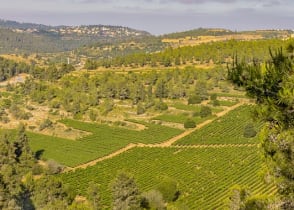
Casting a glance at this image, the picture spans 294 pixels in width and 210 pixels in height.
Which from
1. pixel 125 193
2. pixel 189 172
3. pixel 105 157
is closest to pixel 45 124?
pixel 105 157

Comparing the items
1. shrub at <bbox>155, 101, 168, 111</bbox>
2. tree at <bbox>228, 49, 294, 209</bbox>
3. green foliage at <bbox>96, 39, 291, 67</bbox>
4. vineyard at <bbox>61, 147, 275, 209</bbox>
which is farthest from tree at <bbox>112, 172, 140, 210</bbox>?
green foliage at <bbox>96, 39, 291, 67</bbox>

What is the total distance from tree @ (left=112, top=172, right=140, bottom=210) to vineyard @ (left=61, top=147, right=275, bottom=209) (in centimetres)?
508

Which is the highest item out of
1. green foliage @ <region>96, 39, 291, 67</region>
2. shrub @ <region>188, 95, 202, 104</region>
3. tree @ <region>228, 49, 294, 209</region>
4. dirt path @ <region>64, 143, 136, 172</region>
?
tree @ <region>228, 49, 294, 209</region>

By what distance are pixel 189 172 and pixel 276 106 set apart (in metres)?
49.6

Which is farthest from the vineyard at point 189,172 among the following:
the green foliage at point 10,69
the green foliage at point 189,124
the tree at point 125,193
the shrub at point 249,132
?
the green foliage at point 10,69

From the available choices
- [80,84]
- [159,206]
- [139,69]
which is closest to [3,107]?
[80,84]

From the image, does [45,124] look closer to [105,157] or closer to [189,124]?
[105,157]

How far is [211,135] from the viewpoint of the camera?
271ft

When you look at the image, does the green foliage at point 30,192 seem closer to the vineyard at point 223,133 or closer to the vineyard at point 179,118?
the vineyard at point 223,133

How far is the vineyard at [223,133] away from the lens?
78375mm

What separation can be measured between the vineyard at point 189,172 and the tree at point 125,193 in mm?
5078

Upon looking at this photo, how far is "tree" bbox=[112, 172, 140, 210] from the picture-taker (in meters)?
42.1

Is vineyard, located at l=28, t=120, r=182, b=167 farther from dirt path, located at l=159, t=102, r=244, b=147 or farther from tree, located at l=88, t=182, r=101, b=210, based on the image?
tree, located at l=88, t=182, r=101, b=210

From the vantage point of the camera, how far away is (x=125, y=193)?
4216 cm
